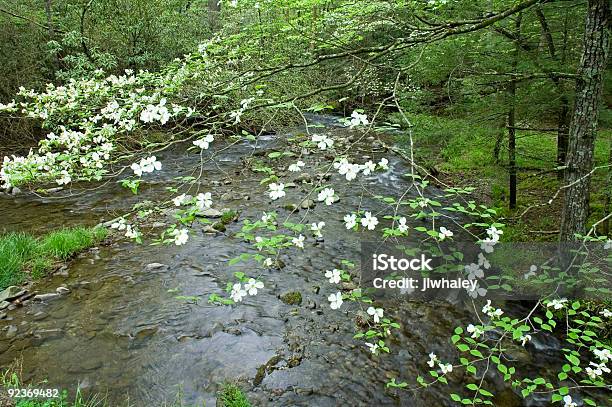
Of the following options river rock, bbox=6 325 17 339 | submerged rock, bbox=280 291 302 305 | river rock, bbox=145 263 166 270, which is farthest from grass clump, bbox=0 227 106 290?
submerged rock, bbox=280 291 302 305

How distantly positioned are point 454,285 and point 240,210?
14.1 feet

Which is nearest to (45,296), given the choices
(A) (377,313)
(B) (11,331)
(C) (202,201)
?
(B) (11,331)

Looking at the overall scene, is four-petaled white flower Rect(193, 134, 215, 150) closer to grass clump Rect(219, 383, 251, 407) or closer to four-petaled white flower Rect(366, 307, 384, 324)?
four-petaled white flower Rect(366, 307, 384, 324)

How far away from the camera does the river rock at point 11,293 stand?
5.39m

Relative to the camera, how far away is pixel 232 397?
3.86 m

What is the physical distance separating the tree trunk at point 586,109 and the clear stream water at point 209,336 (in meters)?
1.59

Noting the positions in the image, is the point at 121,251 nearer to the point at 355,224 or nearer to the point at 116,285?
the point at 116,285

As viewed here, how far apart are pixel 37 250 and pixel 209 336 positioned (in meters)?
3.44

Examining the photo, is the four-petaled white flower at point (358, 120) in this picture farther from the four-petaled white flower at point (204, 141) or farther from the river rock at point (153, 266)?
the river rock at point (153, 266)

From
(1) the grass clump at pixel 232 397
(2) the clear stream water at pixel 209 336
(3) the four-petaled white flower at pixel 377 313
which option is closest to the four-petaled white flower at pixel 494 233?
(3) the four-petaled white flower at pixel 377 313

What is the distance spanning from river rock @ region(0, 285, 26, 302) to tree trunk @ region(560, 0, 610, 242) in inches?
262

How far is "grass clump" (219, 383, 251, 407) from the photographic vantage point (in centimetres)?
377

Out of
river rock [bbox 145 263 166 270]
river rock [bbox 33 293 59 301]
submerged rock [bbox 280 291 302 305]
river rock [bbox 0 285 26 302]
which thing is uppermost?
river rock [bbox 0 285 26 302]

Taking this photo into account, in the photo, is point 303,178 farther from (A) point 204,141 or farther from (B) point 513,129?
(A) point 204,141
